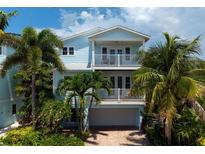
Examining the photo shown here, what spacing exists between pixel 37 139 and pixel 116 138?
512cm

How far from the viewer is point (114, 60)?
2598 cm

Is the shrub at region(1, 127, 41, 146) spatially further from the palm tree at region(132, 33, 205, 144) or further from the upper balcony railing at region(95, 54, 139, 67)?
the upper balcony railing at region(95, 54, 139, 67)

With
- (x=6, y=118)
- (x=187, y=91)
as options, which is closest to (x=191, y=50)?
(x=187, y=91)

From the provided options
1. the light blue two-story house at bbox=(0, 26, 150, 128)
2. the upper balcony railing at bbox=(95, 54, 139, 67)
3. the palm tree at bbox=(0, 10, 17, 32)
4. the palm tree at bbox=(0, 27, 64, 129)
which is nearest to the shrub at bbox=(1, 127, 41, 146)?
the palm tree at bbox=(0, 27, 64, 129)

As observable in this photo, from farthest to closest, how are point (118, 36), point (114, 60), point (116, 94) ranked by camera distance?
point (118, 36)
point (114, 60)
point (116, 94)

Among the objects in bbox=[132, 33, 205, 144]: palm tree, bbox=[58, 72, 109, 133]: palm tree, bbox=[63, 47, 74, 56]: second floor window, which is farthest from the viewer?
bbox=[63, 47, 74, 56]: second floor window

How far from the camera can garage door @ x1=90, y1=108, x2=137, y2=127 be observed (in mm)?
26938

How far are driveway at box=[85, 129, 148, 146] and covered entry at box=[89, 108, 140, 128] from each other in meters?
2.24

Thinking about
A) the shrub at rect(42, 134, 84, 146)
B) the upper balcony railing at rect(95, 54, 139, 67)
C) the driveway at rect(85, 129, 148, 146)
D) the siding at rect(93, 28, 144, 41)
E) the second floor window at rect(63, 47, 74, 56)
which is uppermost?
the siding at rect(93, 28, 144, 41)

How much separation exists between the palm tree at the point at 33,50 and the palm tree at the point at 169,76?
7009 mm

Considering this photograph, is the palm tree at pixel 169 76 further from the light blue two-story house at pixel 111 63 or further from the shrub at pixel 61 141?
the light blue two-story house at pixel 111 63

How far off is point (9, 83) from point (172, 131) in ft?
51.6

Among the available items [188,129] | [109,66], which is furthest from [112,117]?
[188,129]

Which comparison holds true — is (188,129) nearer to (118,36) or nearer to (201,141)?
(201,141)
